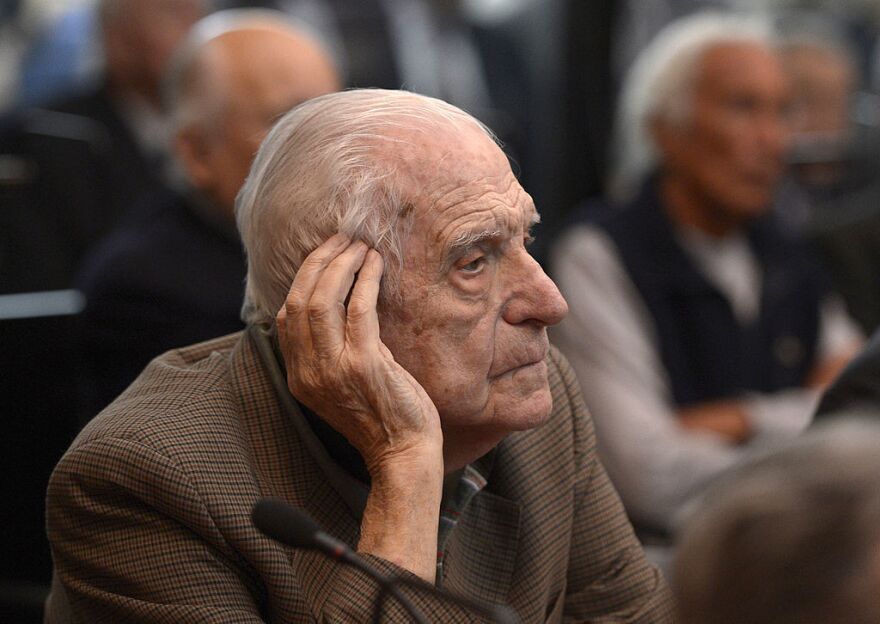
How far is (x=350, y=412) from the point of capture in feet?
4.65

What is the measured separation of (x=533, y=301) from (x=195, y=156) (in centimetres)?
141

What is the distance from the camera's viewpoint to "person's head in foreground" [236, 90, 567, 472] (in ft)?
4.67

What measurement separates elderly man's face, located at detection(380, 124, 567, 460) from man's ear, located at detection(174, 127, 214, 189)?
1.30 metres

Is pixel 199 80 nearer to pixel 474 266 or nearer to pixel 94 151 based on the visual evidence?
pixel 94 151

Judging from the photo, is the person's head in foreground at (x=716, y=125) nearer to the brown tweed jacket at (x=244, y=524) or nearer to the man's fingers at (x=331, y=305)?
the brown tweed jacket at (x=244, y=524)

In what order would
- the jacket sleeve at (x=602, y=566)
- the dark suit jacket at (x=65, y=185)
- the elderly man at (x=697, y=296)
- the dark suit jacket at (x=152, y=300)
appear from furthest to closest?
the elderly man at (x=697, y=296), the dark suit jacket at (x=65, y=185), the dark suit jacket at (x=152, y=300), the jacket sleeve at (x=602, y=566)

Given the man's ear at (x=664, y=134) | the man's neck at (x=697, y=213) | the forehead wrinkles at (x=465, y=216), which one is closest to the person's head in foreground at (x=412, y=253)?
the forehead wrinkles at (x=465, y=216)

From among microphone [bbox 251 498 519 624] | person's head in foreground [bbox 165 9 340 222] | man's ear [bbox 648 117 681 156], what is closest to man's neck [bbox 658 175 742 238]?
man's ear [bbox 648 117 681 156]

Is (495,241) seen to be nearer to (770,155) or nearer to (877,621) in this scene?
(877,621)

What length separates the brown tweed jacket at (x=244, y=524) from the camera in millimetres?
1336

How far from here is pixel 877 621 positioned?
842 mm

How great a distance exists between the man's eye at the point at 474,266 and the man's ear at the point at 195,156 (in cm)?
131

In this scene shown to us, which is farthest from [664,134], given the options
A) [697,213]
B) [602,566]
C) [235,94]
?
[602,566]

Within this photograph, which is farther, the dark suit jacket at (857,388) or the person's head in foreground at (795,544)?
the dark suit jacket at (857,388)
